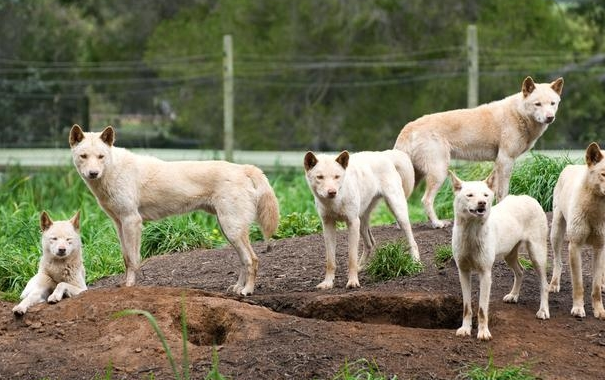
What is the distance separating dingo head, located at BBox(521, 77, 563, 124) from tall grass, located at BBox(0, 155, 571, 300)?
3.67 ft

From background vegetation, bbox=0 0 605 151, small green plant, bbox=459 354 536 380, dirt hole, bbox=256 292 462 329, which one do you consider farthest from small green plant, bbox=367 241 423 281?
background vegetation, bbox=0 0 605 151

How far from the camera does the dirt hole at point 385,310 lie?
23.4ft

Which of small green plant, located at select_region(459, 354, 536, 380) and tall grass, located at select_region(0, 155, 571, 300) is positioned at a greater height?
small green plant, located at select_region(459, 354, 536, 380)

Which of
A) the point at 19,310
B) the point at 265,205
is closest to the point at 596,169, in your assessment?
the point at 265,205

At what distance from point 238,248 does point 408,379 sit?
2.17 meters

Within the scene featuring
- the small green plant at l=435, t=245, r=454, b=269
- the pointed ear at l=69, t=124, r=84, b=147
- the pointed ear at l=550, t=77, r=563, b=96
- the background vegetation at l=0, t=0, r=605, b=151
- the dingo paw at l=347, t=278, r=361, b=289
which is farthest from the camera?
the background vegetation at l=0, t=0, r=605, b=151

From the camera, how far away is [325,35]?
63.2 feet

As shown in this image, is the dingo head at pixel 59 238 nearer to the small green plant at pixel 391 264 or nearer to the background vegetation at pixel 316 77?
the small green plant at pixel 391 264

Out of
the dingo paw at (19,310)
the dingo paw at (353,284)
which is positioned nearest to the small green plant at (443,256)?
the dingo paw at (353,284)

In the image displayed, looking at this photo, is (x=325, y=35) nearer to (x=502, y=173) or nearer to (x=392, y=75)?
(x=392, y=75)

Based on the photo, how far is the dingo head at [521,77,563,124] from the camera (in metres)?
9.22

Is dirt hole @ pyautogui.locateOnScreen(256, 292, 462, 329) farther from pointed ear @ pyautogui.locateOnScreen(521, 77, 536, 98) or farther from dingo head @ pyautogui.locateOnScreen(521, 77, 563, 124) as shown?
pointed ear @ pyautogui.locateOnScreen(521, 77, 536, 98)

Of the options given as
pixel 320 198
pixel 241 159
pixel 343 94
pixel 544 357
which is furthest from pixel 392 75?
pixel 544 357

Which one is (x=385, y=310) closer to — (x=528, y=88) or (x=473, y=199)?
(x=473, y=199)
